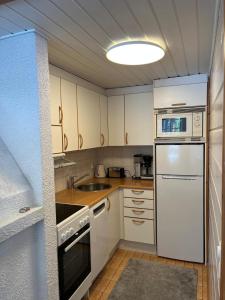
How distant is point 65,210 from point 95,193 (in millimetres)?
533

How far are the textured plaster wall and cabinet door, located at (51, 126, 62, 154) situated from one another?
1.49 feet

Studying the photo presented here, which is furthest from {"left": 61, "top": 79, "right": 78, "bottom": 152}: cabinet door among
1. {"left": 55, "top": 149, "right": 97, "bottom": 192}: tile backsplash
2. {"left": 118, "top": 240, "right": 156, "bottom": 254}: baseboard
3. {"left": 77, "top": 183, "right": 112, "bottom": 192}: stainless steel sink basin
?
{"left": 118, "top": 240, "right": 156, "bottom": 254}: baseboard

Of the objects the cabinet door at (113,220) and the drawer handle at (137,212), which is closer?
the cabinet door at (113,220)

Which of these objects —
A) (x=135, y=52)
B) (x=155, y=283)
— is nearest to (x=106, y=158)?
(x=155, y=283)

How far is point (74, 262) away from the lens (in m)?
1.85

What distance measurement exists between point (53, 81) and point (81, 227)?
132 cm

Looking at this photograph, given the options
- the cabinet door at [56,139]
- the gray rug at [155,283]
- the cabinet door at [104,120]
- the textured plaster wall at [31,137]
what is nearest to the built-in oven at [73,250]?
the textured plaster wall at [31,137]

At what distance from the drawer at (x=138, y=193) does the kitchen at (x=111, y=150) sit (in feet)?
0.04

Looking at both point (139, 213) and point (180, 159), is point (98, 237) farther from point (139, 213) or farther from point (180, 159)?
point (180, 159)

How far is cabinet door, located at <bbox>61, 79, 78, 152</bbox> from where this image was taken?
217 centimetres

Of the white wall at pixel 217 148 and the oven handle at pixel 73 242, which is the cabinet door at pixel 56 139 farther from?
the white wall at pixel 217 148

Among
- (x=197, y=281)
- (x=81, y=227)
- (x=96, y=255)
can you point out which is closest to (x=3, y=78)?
(x=81, y=227)

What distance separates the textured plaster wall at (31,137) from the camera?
4.68 ft

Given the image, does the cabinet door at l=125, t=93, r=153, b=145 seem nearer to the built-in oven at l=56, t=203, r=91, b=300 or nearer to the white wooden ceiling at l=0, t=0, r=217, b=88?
the white wooden ceiling at l=0, t=0, r=217, b=88
